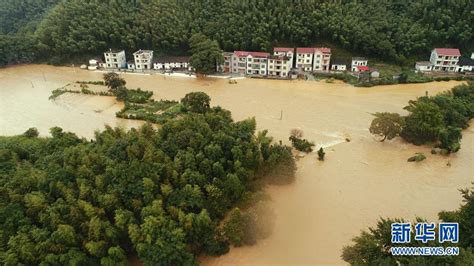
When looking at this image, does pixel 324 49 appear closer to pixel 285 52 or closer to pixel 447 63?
pixel 285 52

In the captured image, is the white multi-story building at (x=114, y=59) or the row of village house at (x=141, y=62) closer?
the row of village house at (x=141, y=62)

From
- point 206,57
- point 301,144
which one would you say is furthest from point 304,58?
point 301,144

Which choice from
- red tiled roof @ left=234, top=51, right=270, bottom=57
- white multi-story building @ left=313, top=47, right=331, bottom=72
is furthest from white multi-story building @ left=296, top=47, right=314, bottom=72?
red tiled roof @ left=234, top=51, right=270, bottom=57

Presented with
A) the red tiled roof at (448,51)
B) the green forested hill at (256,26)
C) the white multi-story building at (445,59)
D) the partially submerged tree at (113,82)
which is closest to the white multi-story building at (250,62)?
the green forested hill at (256,26)

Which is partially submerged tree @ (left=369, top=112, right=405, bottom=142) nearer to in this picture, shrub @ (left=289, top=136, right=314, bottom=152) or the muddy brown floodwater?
the muddy brown floodwater

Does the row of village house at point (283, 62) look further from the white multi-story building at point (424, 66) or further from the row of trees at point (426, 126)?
the row of trees at point (426, 126)

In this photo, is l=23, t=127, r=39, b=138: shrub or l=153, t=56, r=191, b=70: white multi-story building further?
l=153, t=56, r=191, b=70: white multi-story building
